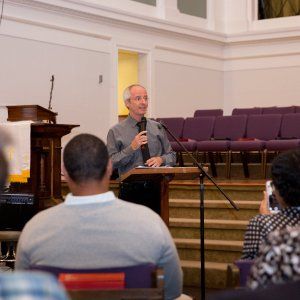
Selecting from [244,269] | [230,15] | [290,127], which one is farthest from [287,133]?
[244,269]

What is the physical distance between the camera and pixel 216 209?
7.29 metres

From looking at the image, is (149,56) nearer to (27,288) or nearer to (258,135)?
(258,135)

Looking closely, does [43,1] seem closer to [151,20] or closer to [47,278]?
[151,20]

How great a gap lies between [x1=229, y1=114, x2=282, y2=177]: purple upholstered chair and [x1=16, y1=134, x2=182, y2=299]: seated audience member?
703 centimetres

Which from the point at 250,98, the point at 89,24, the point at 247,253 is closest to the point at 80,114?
the point at 89,24

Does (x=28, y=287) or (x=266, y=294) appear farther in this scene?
(x=266, y=294)

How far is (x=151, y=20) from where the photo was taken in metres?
13.2

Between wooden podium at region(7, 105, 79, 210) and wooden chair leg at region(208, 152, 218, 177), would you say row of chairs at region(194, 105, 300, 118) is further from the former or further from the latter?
wooden podium at region(7, 105, 79, 210)

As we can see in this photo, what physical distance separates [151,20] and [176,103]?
1830mm

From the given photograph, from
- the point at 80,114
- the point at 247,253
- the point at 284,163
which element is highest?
the point at 80,114

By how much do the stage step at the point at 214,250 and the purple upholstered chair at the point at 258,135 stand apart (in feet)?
10.2

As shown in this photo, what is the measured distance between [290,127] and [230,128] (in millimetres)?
927

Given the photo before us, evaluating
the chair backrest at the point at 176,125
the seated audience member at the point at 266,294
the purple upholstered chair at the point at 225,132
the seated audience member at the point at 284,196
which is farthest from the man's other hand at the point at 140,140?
the chair backrest at the point at 176,125

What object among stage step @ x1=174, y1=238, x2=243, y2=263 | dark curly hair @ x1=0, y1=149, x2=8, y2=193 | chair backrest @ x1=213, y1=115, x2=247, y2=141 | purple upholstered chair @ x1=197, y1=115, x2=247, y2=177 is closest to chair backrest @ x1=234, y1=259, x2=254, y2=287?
dark curly hair @ x1=0, y1=149, x2=8, y2=193
